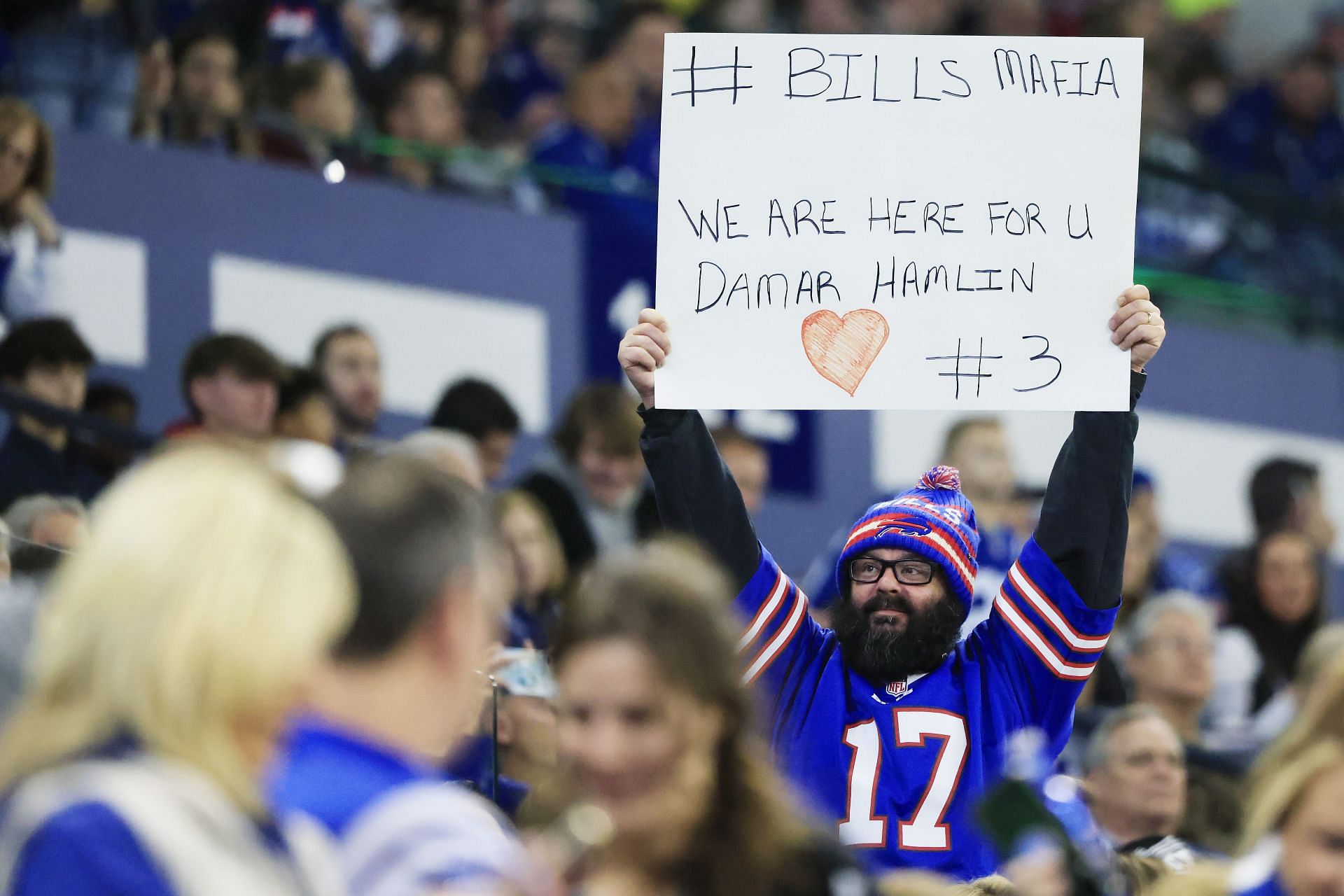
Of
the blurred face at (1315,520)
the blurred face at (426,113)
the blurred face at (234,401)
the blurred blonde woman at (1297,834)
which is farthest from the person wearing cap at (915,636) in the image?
the blurred face at (1315,520)

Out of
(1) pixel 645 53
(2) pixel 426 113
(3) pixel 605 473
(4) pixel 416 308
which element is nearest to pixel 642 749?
(3) pixel 605 473

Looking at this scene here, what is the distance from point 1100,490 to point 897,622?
16.9 inches

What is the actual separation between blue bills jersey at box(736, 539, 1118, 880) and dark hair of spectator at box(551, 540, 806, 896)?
4.55 ft

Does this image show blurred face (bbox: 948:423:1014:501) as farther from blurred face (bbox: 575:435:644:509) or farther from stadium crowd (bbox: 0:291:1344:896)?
stadium crowd (bbox: 0:291:1344:896)

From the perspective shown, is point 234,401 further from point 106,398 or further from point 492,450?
point 492,450

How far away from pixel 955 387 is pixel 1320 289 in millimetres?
6714

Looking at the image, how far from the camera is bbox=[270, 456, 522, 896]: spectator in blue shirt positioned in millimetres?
1938

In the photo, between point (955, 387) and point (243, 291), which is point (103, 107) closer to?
point (243, 291)

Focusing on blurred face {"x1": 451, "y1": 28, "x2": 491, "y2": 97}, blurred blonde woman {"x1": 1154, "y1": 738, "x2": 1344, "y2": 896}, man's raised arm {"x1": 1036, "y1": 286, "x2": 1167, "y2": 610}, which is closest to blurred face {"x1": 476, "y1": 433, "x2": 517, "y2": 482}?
blurred face {"x1": 451, "y1": 28, "x2": 491, "y2": 97}

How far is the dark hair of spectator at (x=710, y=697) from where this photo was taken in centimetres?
217

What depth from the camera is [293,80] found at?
7.21 m

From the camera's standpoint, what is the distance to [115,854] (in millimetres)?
1724

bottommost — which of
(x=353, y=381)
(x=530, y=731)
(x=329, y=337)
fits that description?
(x=530, y=731)

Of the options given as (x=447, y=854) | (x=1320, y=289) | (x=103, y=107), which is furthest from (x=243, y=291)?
(x=447, y=854)
